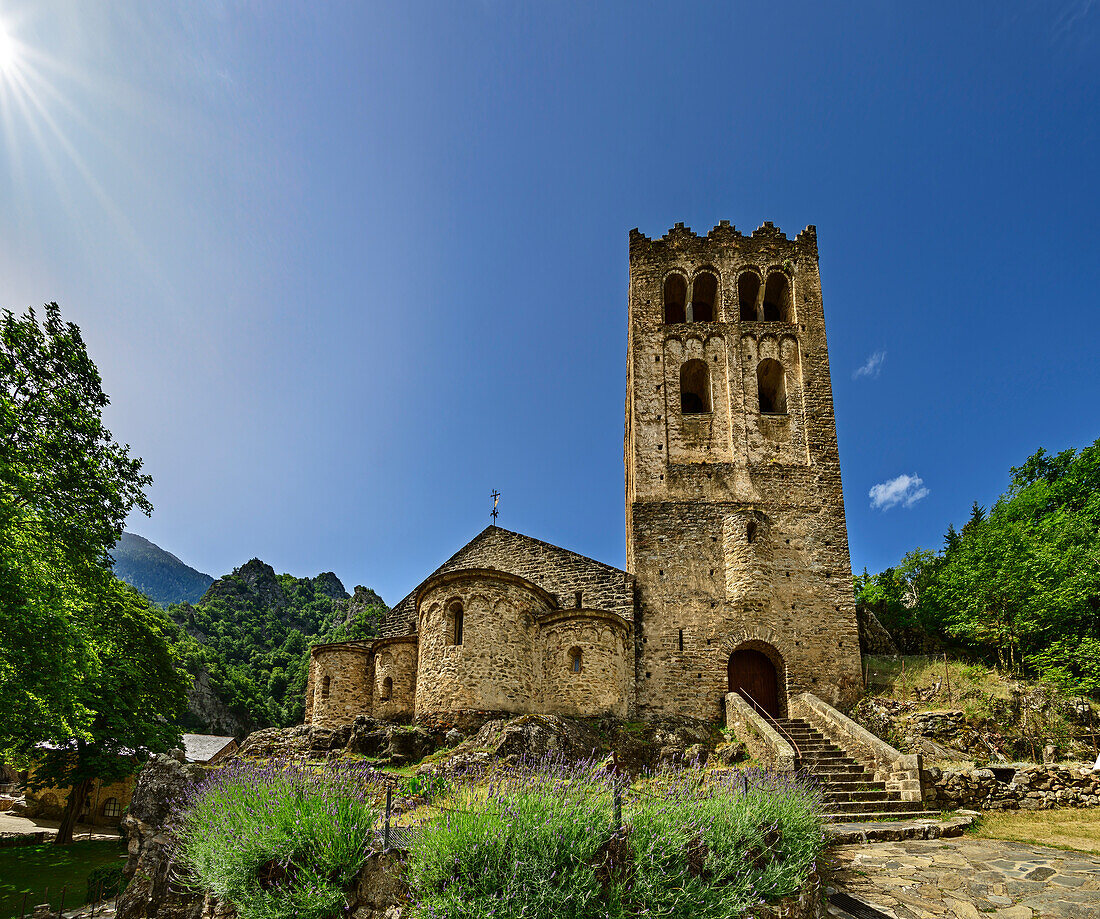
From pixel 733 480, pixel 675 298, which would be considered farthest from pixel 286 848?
pixel 675 298

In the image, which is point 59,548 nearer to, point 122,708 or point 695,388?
point 122,708

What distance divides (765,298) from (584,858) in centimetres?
2289

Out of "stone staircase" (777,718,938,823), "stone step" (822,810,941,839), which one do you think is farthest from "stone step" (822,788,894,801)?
"stone step" (822,810,941,839)

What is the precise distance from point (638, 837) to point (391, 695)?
1415 centimetres

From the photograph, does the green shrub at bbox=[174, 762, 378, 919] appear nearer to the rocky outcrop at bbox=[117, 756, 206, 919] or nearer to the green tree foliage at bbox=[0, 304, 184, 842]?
the rocky outcrop at bbox=[117, 756, 206, 919]

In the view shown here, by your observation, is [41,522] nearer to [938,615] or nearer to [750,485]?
[750,485]

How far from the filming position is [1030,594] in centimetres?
1869

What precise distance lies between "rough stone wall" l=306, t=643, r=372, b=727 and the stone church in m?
0.06

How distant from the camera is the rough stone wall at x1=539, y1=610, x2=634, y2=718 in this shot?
16953mm

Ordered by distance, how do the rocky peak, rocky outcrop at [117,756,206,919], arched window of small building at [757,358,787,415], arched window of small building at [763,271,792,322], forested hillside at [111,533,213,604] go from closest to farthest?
rocky outcrop at [117,756,206,919] → arched window of small building at [757,358,787,415] → arched window of small building at [763,271,792,322] → the rocky peak → forested hillside at [111,533,213,604]

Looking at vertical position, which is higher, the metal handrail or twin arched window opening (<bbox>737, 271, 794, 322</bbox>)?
twin arched window opening (<bbox>737, 271, 794, 322</bbox>)

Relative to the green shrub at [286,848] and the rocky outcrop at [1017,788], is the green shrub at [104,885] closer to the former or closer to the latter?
the green shrub at [286,848]

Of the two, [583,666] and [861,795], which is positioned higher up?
[583,666]

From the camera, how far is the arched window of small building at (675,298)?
24.4m
